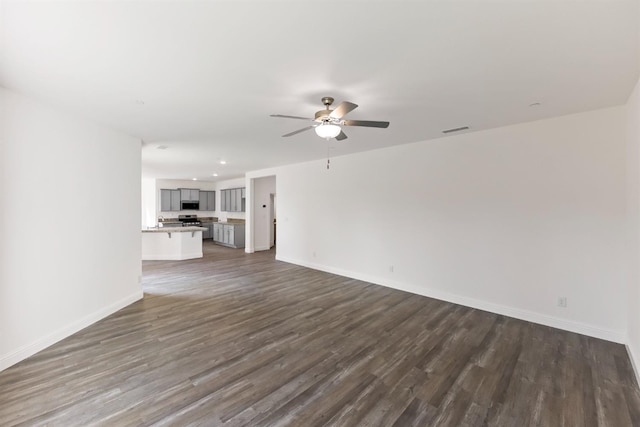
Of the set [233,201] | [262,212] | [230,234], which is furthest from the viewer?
[233,201]

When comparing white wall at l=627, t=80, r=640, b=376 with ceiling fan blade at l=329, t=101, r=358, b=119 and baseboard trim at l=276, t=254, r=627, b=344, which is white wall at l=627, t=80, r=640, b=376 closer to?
baseboard trim at l=276, t=254, r=627, b=344

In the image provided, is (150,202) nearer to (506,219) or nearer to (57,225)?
(57,225)

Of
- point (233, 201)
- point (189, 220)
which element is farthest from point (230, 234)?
point (189, 220)

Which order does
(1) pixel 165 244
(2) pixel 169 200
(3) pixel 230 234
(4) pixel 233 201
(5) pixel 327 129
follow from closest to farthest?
(5) pixel 327 129 → (1) pixel 165 244 → (3) pixel 230 234 → (4) pixel 233 201 → (2) pixel 169 200

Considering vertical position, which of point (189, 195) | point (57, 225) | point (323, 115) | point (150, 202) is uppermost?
point (323, 115)

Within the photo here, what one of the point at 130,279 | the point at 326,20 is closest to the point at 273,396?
the point at 326,20

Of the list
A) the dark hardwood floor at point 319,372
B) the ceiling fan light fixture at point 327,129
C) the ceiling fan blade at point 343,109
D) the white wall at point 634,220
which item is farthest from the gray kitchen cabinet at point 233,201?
the white wall at point 634,220

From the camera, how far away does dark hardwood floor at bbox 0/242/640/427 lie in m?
1.92

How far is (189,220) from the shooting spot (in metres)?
10.8

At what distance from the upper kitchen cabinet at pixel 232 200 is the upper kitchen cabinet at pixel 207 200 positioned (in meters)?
0.68

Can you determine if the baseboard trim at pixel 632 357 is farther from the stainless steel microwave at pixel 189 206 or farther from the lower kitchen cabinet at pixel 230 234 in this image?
the stainless steel microwave at pixel 189 206

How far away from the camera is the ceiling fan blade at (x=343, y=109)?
2153mm

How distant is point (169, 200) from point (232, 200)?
252cm

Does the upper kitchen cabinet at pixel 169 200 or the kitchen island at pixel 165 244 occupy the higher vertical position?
the upper kitchen cabinet at pixel 169 200
